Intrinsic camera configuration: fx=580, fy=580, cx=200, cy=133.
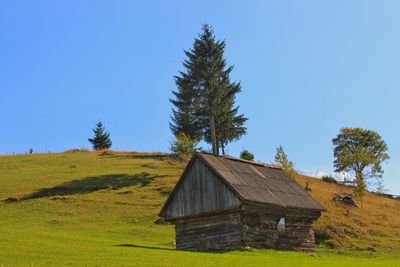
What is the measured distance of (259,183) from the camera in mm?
35844

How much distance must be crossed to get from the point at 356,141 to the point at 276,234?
7258 centimetres

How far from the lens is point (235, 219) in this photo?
32719 millimetres

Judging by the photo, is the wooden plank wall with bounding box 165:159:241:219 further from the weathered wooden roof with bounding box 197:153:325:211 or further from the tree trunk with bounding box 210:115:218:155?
the tree trunk with bounding box 210:115:218:155

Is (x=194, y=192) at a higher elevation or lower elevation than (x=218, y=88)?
lower

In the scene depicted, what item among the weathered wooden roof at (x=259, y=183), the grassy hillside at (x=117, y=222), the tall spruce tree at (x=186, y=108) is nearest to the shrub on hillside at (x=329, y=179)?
the grassy hillside at (x=117, y=222)

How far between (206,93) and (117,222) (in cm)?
2700

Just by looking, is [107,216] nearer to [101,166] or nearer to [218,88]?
[101,166]

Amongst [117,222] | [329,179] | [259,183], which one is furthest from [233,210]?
[329,179]

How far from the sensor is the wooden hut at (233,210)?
32625mm

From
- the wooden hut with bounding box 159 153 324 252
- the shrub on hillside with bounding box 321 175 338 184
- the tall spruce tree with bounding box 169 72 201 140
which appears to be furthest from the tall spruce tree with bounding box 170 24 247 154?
the wooden hut with bounding box 159 153 324 252

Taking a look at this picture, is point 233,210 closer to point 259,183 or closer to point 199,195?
point 199,195

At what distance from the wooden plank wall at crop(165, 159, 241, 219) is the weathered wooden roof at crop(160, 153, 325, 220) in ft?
0.95

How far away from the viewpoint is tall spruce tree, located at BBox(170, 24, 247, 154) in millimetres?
65625

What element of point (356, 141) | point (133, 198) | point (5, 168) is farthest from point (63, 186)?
point (356, 141)
